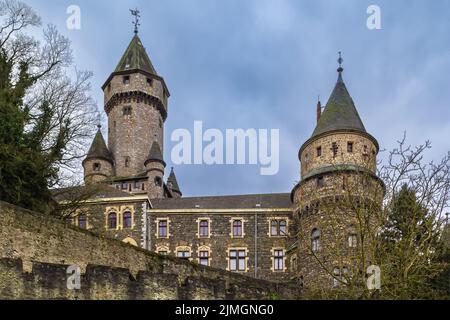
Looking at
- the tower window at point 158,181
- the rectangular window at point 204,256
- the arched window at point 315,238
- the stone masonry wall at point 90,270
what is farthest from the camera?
the tower window at point 158,181

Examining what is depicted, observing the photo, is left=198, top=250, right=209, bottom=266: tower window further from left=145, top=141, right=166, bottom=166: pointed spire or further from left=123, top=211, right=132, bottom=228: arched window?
left=145, top=141, right=166, bottom=166: pointed spire

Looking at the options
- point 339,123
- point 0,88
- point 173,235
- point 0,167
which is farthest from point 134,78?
point 0,167

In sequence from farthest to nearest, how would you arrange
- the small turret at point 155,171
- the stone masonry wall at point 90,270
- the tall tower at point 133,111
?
1. the tall tower at point 133,111
2. the small turret at point 155,171
3. the stone masonry wall at point 90,270

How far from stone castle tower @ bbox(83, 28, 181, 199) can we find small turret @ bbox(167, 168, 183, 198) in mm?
203

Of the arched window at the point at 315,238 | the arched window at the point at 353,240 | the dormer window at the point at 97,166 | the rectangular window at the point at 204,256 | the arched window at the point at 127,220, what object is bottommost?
the arched window at the point at 353,240

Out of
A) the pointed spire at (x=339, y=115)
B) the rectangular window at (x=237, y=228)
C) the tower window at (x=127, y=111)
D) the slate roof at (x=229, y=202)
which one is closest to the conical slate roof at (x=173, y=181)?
the tower window at (x=127, y=111)

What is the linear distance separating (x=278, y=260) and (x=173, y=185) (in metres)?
20.4

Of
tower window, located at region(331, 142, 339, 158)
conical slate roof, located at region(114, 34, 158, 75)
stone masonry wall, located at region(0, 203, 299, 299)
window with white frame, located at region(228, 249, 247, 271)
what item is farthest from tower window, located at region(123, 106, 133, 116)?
stone masonry wall, located at region(0, 203, 299, 299)

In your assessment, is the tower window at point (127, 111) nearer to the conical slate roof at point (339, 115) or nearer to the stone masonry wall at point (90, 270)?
the conical slate roof at point (339, 115)

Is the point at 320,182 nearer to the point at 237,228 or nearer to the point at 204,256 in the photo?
the point at 237,228

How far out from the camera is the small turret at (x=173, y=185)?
227ft

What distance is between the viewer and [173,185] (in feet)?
231

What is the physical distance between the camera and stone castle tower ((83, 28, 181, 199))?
63.3 metres
